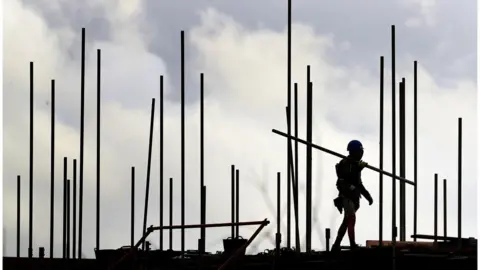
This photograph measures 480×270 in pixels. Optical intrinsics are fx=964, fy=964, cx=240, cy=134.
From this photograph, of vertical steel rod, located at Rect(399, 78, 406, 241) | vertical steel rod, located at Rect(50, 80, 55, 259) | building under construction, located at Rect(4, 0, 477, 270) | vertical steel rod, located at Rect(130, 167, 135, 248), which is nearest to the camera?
building under construction, located at Rect(4, 0, 477, 270)

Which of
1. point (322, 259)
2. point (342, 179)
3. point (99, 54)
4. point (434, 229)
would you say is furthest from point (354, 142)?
point (99, 54)

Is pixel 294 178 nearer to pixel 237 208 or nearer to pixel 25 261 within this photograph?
pixel 237 208

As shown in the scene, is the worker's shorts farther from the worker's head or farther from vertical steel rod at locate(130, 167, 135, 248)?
vertical steel rod at locate(130, 167, 135, 248)

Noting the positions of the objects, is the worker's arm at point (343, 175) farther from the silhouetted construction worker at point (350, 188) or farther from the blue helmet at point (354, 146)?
the blue helmet at point (354, 146)

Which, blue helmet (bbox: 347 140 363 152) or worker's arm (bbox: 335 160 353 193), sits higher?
blue helmet (bbox: 347 140 363 152)

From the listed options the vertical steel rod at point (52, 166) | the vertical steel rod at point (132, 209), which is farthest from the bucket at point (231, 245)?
the vertical steel rod at point (52, 166)

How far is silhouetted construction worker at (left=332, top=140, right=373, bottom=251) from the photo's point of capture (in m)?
14.3

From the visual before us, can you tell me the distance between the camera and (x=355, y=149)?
14266mm

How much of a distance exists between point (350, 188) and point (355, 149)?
590 mm

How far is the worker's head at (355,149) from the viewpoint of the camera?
14242 mm

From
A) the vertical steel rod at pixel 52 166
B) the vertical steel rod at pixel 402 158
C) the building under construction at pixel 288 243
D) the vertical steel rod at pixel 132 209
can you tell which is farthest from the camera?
the vertical steel rod at pixel 52 166

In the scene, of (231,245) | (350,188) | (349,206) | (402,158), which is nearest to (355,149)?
(350,188)

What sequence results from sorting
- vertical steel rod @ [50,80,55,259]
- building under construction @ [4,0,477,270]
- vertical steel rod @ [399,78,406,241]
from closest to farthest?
building under construction @ [4,0,477,270], vertical steel rod @ [399,78,406,241], vertical steel rod @ [50,80,55,259]

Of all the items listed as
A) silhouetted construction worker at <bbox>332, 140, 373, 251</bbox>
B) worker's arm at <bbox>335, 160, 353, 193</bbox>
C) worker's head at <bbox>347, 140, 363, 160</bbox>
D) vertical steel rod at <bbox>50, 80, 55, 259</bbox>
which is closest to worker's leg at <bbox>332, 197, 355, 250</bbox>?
Answer: silhouetted construction worker at <bbox>332, 140, 373, 251</bbox>
